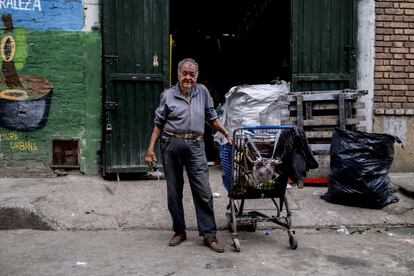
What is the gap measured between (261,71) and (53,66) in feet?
19.3

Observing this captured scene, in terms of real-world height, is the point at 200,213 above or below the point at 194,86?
below

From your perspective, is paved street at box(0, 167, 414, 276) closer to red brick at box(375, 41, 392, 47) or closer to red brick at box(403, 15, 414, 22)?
red brick at box(375, 41, 392, 47)

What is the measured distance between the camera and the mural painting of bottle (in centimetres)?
684

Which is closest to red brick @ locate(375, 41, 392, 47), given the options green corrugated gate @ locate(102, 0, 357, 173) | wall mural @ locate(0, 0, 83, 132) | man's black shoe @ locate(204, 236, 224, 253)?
green corrugated gate @ locate(102, 0, 357, 173)

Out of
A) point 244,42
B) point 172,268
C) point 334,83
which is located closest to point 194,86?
point 172,268

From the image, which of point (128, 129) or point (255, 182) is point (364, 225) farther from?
point (128, 129)

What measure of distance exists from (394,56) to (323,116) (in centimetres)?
161

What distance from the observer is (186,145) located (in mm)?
4863

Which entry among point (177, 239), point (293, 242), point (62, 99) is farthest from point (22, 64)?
point (293, 242)

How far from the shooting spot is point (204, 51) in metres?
15.8

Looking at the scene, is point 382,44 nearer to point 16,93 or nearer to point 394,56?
point 394,56

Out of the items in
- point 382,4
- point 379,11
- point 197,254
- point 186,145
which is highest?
point 382,4

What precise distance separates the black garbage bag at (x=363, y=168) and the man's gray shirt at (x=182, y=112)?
219 cm

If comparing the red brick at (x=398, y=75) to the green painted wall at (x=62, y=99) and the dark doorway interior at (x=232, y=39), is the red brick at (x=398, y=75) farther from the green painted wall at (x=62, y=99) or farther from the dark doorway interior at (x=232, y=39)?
the green painted wall at (x=62, y=99)
